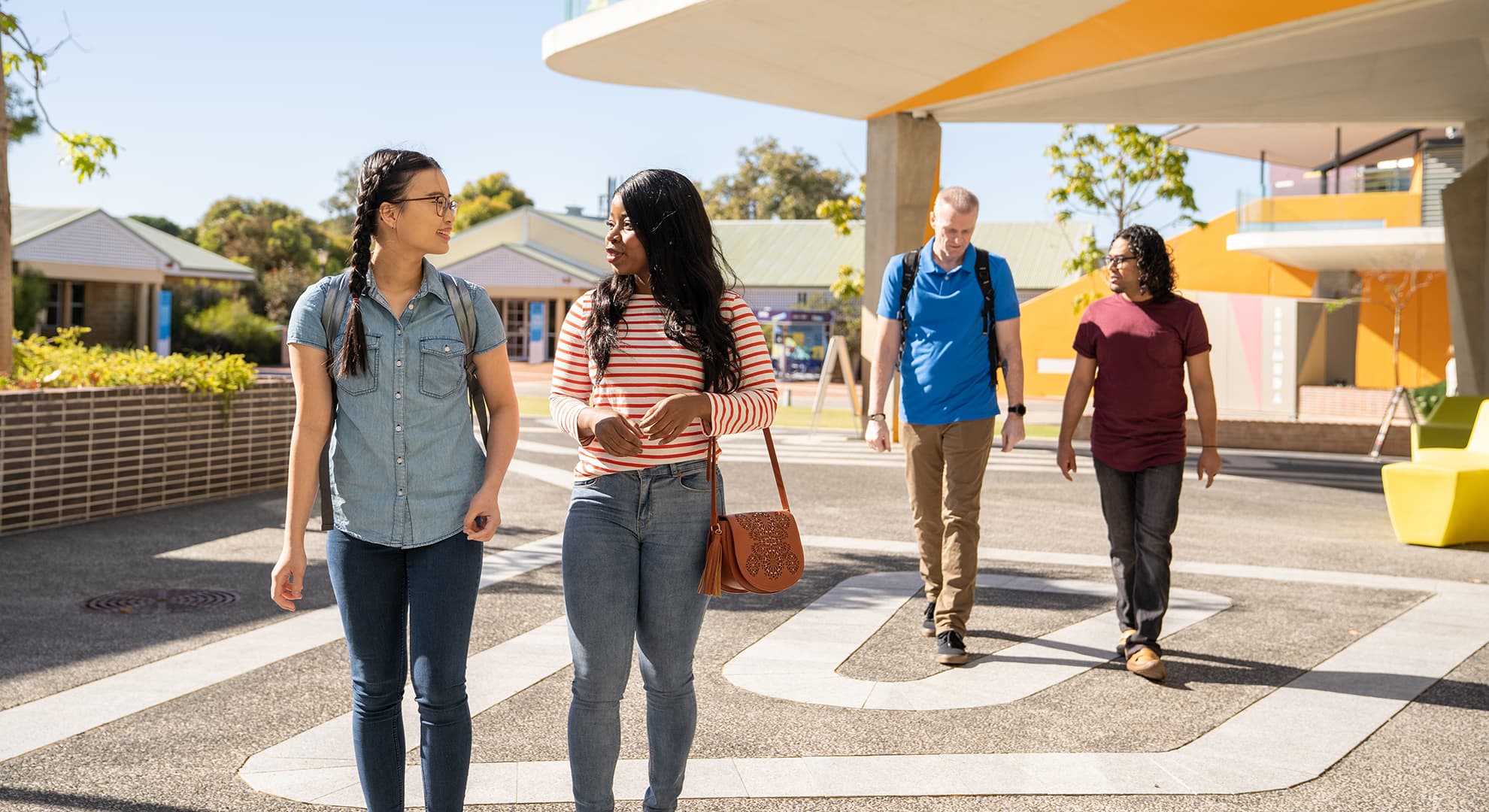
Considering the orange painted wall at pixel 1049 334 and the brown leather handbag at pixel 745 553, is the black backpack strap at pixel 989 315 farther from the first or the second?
the orange painted wall at pixel 1049 334

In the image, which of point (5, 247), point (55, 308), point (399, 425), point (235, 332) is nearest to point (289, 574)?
point (399, 425)

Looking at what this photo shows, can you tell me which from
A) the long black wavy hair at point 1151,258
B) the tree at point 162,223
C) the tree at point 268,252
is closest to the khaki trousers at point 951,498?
the long black wavy hair at point 1151,258

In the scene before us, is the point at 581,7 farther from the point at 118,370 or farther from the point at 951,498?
the point at 951,498

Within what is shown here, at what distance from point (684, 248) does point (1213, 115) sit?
17250 mm

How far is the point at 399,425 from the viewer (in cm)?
306

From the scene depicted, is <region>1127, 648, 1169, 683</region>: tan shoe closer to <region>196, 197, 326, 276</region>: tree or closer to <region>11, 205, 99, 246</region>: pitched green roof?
→ <region>11, 205, 99, 246</region>: pitched green roof

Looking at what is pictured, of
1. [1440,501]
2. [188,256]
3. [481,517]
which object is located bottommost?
[1440,501]

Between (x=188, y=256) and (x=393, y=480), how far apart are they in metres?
42.5

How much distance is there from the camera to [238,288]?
153 feet

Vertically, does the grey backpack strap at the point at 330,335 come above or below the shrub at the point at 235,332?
below

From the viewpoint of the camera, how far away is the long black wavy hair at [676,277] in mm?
3193

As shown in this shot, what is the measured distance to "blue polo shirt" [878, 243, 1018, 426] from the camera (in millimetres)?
5566

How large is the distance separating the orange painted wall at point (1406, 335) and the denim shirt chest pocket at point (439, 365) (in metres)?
32.2

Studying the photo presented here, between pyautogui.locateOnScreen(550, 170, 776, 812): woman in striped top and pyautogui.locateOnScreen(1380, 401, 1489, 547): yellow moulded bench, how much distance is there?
7.90m
